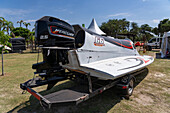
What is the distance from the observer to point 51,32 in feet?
11.3

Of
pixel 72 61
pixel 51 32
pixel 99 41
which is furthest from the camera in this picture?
pixel 99 41

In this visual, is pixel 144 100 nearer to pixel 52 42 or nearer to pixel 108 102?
pixel 108 102

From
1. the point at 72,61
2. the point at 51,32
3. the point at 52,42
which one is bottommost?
the point at 72,61

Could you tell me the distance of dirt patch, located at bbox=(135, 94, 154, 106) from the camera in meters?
3.83

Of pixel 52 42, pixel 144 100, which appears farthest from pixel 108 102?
pixel 52 42

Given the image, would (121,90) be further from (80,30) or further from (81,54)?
(80,30)

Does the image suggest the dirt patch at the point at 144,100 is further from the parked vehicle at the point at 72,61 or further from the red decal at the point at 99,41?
the red decal at the point at 99,41

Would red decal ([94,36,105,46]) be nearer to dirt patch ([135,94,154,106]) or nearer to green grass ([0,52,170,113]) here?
green grass ([0,52,170,113])

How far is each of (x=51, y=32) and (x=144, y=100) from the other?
11.4 ft

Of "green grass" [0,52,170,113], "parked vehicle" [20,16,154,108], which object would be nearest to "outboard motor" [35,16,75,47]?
"parked vehicle" [20,16,154,108]

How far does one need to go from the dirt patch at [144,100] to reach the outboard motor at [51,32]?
2896 millimetres

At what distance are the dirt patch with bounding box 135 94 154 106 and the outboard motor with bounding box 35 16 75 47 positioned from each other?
2.90 meters

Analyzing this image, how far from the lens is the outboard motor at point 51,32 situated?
3424 mm

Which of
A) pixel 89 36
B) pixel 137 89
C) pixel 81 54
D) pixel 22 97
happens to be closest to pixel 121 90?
pixel 137 89
